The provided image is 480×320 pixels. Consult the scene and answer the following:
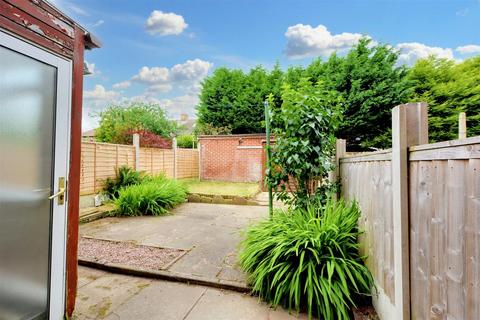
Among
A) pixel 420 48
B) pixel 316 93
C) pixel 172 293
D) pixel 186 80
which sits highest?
pixel 186 80

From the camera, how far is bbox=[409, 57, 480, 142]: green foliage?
9.81 metres

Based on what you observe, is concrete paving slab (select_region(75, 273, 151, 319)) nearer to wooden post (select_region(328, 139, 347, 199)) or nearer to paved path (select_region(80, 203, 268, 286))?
paved path (select_region(80, 203, 268, 286))

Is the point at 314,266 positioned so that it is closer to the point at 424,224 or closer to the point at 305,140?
the point at 424,224

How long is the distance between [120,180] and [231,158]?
5487 mm

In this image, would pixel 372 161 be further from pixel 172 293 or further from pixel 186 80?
pixel 186 80

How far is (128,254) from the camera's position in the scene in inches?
130

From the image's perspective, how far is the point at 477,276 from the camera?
0.85 meters

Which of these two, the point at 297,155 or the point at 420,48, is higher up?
the point at 420,48

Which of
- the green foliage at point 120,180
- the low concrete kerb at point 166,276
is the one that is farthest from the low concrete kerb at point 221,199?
the low concrete kerb at point 166,276

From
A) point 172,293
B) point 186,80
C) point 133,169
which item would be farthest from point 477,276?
point 186,80

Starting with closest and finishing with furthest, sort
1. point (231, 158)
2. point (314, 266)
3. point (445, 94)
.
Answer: point (314, 266) < point (445, 94) < point (231, 158)

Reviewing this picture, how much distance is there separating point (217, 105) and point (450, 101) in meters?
10.9

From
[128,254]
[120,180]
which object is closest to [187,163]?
[120,180]

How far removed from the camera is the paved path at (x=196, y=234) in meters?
2.87
